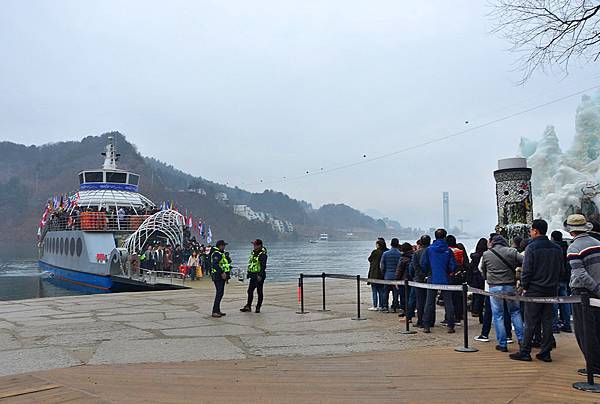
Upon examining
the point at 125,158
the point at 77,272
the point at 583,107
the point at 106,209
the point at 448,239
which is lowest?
the point at 77,272

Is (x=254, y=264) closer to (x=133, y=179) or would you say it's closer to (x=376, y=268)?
(x=376, y=268)

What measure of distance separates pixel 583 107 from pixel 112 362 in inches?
1453

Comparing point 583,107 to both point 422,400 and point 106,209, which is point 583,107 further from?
point 422,400

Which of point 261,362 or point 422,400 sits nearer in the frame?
point 422,400

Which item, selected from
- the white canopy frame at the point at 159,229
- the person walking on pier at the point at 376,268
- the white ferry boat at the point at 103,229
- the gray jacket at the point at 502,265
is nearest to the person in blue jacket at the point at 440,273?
the gray jacket at the point at 502,265

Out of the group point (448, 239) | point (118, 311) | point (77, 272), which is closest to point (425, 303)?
point (448, 239)

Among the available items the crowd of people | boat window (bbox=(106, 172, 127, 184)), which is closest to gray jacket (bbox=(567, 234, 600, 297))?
the crowd of people

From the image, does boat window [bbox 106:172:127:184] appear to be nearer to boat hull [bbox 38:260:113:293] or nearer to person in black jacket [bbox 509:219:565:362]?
boat hull [bbox 38:260:113:293]

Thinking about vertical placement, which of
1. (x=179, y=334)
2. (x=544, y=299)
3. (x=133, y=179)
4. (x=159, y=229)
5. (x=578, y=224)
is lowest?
(x=179, y=334)

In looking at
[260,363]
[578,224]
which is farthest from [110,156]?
[578,224]

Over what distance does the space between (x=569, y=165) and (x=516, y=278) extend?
30175 mm

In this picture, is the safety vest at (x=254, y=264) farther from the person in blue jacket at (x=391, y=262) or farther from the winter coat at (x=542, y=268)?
the winter coat at (x=542, y=268)

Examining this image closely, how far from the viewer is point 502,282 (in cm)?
659

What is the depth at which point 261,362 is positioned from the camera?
19.9 feet
